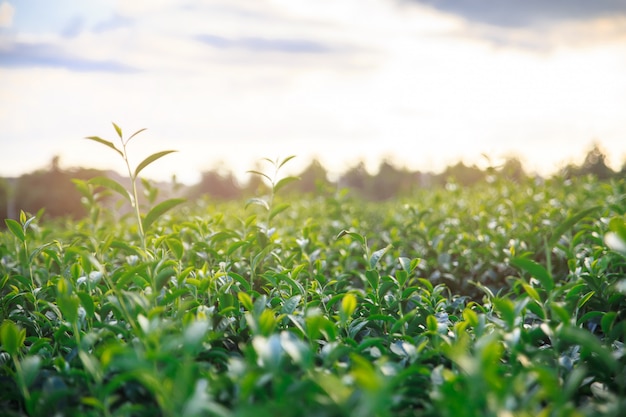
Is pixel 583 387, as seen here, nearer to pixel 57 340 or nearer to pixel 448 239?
pixel 57 340

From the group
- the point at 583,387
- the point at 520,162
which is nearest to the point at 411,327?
the point at 583,387

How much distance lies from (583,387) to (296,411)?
3.65ft

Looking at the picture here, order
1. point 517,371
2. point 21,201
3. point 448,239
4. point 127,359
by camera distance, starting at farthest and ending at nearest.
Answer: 1. point 21,201
2. point 448,239
3. point 517,371
4. point 127,359

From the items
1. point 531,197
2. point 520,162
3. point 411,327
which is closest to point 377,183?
point 520,162

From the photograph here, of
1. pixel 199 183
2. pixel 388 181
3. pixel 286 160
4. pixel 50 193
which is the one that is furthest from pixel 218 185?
pixel 286 160

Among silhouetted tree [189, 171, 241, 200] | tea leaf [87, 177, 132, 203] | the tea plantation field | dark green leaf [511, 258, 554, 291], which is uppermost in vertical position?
tea leaf [87, 177, 132, 203]

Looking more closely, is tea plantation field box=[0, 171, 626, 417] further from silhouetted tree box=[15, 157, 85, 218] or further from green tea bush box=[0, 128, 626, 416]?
silhouetted tree box=[15, 157, 85, 218]

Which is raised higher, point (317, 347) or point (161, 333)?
point (161, 333)

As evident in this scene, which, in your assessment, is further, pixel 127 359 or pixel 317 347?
pixel 317 347

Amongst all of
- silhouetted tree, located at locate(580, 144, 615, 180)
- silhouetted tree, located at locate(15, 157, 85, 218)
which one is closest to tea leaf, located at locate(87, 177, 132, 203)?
silhouetted tree, located at locate(15, 157, 85, 218)

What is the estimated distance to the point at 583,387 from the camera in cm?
171

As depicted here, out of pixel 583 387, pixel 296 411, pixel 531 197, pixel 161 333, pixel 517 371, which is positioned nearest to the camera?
pixel 296 411

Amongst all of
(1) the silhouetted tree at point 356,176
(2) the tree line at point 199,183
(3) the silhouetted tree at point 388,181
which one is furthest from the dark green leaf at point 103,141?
(1) the silhouetted tree at point 356,176

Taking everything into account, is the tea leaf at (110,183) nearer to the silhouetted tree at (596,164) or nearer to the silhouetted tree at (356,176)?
the silhouetted tree at (596,164)
